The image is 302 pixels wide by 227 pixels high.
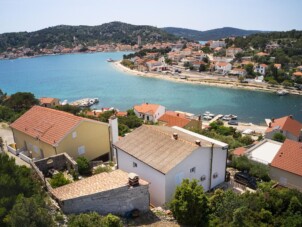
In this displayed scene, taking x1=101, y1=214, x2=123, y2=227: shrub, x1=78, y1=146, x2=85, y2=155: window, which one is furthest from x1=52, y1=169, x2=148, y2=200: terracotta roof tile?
x1=78, y1=146, x2=85, y2=155: window

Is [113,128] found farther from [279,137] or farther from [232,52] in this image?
[232,52]

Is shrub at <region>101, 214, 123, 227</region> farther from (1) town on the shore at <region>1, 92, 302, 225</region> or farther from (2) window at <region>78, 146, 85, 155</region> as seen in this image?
(2) window at <region>78, 146, 85, 155</region>

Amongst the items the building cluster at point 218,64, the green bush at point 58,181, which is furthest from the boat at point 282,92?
the green bush at point 58,181

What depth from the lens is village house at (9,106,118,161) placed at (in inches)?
605

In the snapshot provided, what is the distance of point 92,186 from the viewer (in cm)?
1073

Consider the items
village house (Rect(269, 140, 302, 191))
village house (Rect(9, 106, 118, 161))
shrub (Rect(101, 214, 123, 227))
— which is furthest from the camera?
village house (Rect(269, 140, 302, 191))

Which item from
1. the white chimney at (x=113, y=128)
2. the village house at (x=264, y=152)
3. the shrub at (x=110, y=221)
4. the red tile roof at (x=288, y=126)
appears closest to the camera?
the shrub at (x=110, y=221)

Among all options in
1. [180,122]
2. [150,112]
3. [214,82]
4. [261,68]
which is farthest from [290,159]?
[261,68]

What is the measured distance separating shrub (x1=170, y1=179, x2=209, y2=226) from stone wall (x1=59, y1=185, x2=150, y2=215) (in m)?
1.33

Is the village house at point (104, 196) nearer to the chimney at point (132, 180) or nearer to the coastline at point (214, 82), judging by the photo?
the chimney at point (132, 180)

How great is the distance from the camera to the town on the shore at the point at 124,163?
10.7 m

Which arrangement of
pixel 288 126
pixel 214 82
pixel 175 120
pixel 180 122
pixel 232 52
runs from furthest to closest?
1. pixel 232 52
2. pixel 214 82
3. pixel 175 120
4. pixel 180 122
5. pixel 288 126

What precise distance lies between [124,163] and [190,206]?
5766 millimetres

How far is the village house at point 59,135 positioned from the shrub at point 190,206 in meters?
7.43
